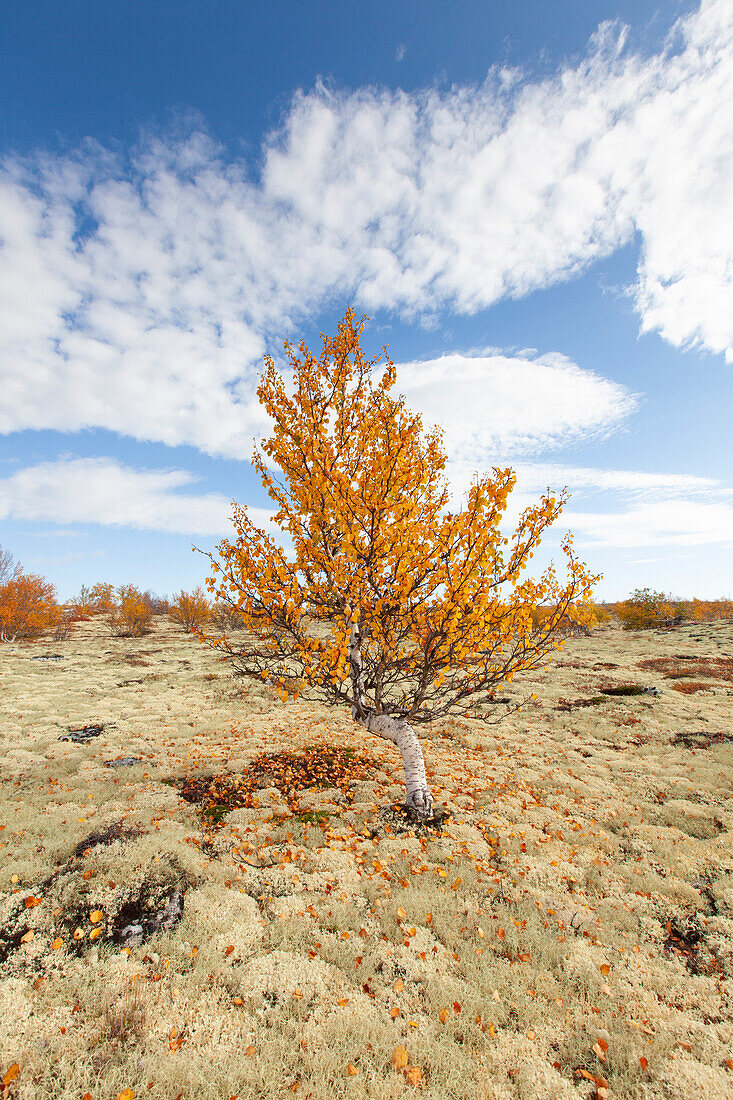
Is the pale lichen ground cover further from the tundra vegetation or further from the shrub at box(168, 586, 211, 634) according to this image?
the shrub at box(168, 586, 211, 634)

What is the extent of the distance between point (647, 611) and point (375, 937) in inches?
2589

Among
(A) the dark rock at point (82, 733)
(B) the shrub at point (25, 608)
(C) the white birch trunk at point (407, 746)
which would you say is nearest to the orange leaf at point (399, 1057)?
(C) the white birch trunk at point (407, 746)

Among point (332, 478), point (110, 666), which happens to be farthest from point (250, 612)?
point (110, 666)

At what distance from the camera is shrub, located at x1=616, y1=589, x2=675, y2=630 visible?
5938 cm

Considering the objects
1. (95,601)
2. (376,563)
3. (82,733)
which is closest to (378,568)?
(376,563)

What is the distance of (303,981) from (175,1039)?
57.6 inches

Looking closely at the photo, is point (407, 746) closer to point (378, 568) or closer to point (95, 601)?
point (378, 568)

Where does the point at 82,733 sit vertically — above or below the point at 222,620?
below

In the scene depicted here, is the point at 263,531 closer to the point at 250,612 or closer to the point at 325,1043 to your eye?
the point at 250,612

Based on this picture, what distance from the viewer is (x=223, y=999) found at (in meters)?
4.93

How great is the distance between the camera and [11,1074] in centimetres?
391

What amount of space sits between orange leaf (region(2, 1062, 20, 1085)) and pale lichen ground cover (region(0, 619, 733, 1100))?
0.05 metres

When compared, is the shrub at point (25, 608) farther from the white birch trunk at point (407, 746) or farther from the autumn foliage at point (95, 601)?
the white birch trunk at point (407, 746)

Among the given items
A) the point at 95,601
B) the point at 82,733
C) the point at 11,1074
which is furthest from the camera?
the point at 95,601
